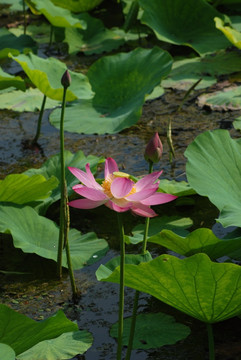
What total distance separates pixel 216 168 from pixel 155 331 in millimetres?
558

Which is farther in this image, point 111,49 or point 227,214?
point 111,49

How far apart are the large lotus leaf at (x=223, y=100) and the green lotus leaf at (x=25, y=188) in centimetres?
132

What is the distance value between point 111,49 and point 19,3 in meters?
1.33

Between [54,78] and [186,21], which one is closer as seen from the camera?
[54,78]

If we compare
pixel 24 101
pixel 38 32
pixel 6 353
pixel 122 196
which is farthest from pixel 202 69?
pixel 6 353

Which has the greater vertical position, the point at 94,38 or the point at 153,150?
the point at 153,150

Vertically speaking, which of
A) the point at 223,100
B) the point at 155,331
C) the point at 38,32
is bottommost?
the point at 38,32

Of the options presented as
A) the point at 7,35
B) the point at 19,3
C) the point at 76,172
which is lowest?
the point at 19,3

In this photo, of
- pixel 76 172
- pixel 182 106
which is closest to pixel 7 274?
pixel 76 172

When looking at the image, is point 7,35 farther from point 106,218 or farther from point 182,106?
point 106,218

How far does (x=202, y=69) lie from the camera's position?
11.9 ft

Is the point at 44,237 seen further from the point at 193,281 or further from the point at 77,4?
the point at 77,4

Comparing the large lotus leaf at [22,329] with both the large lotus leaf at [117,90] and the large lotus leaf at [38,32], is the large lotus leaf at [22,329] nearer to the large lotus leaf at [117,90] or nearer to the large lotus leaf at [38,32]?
the large lotus leaf at [117,90]

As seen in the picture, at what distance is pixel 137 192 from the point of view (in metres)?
1.26
